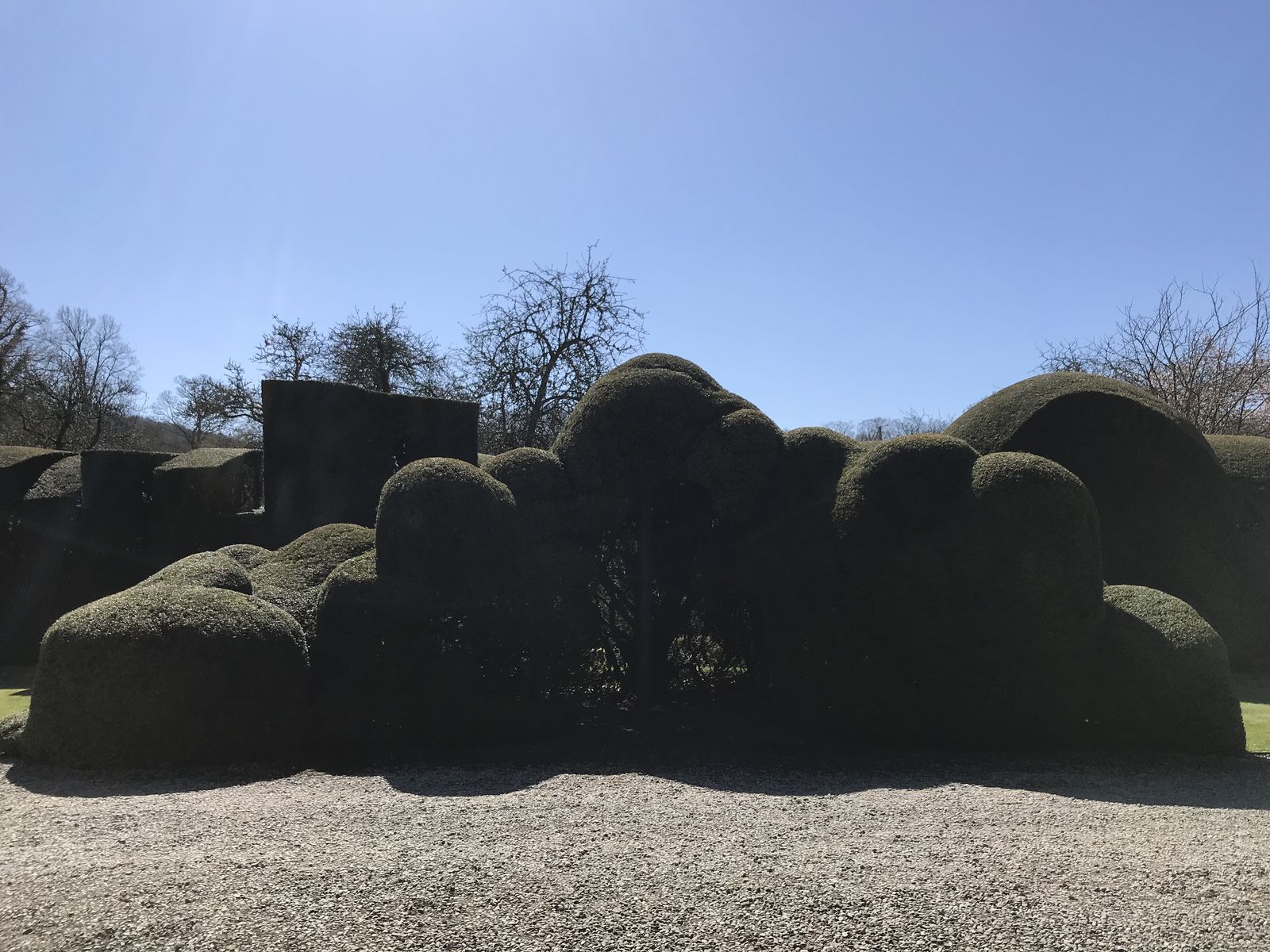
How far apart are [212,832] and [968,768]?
532 cm

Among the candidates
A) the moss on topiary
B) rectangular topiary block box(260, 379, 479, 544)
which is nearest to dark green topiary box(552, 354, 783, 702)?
rectangular topiary block box(260, 379, 479, 544)

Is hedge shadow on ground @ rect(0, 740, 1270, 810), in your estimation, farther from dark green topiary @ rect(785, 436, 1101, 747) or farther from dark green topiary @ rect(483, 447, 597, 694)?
dark green topiary @ rect(483, 447, 597, 694)

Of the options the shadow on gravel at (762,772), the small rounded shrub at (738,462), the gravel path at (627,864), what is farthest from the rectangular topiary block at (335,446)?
the gravel path at (627,864)

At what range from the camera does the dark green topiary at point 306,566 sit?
7727 millimetres

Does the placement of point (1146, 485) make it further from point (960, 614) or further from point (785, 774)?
point (785, 774)

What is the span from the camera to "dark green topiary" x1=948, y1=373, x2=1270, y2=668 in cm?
1038

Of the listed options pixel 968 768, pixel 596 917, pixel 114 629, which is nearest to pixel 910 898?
pixel 596 917

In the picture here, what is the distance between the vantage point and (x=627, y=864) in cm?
432

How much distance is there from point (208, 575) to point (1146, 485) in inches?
414

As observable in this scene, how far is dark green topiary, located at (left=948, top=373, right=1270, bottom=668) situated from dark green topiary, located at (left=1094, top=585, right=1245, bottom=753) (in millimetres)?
3302

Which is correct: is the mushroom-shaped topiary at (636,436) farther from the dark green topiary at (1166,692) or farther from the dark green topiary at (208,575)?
the dark green topiary at (1166,692)

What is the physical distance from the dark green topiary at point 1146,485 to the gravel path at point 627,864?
4764mm

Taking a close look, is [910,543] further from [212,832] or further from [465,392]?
[465,392]

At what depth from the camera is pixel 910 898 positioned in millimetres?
3959
